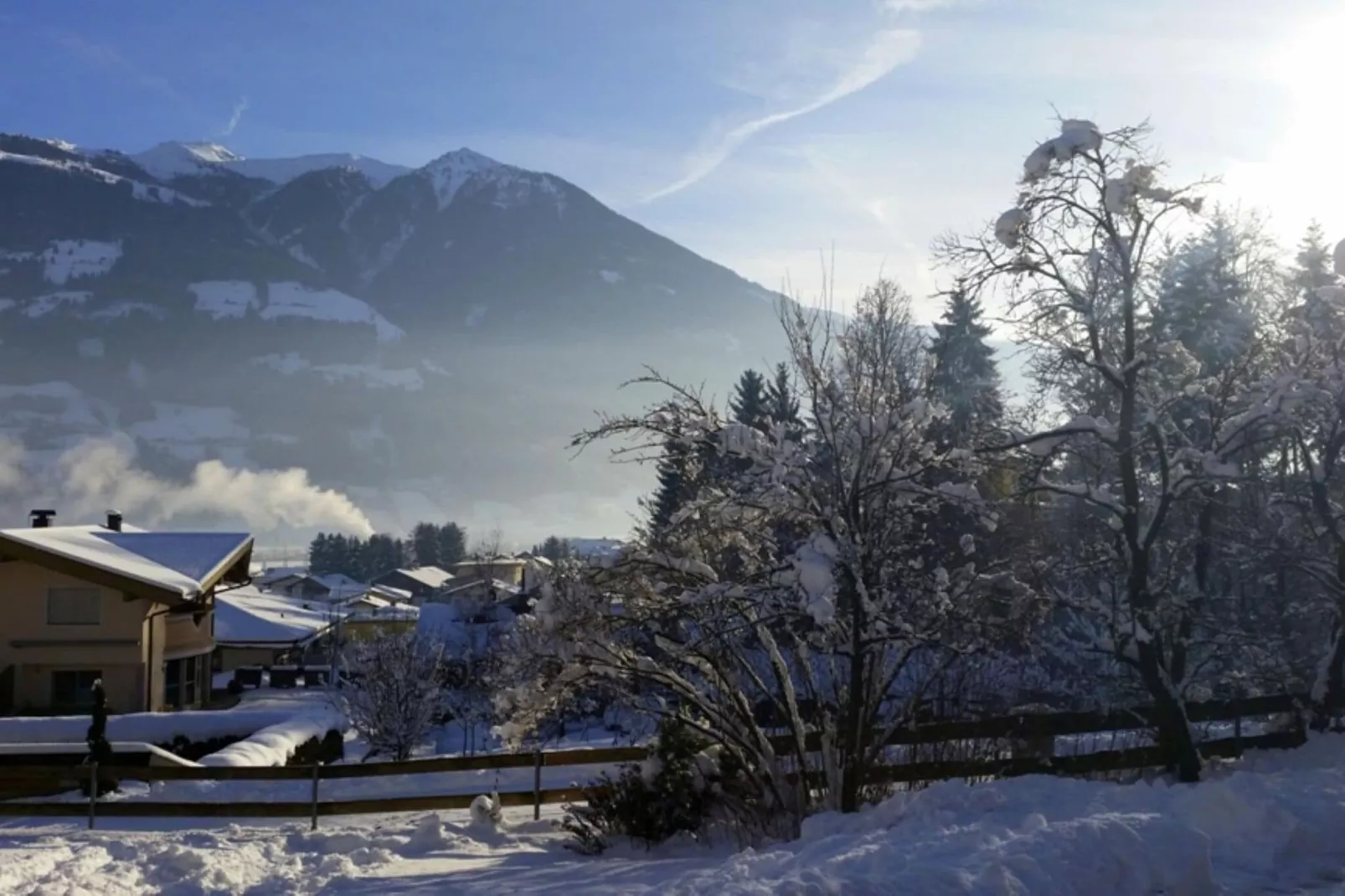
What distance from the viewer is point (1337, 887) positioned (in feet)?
24.9

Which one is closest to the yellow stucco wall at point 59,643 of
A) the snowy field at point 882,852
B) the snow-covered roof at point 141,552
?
the snow-covered roof at point 141,552

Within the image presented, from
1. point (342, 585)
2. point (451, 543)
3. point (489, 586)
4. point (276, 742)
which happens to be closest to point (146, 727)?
point (276, 742)

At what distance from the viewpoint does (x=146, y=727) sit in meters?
25.7

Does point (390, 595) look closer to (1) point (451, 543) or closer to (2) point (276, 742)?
(1) point (451, 543)

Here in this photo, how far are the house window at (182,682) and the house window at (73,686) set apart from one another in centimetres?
255

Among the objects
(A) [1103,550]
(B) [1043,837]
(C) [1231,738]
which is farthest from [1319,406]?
(B) [1043,837]

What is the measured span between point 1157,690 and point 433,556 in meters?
174

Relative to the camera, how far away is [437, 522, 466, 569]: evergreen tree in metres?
179

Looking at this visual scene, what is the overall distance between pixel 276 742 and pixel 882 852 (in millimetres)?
20204

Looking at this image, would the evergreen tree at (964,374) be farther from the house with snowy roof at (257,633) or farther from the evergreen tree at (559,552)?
the house with snowy roof at (257,633)

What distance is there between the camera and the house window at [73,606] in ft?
105

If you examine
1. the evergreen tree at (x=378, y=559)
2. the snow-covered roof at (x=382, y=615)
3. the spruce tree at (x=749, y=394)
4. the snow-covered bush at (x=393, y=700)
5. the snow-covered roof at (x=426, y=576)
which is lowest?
the snow-covered bush at (x=393, y=700)

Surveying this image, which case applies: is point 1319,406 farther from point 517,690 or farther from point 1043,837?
point 517,690

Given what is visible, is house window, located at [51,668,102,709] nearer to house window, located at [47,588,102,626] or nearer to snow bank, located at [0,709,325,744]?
house window, located at [47,588,102,626]
